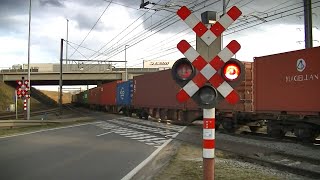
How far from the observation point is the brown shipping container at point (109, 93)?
5395 cm

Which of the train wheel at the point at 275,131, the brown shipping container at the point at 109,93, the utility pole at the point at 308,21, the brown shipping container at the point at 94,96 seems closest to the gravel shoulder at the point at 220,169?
the train wheel at the point at 275,131

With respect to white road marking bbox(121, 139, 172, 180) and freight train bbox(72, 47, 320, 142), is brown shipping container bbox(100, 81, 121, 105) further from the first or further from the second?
white road marking bbox(121, 139, 172, 180)

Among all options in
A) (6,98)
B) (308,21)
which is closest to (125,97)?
(308,21)

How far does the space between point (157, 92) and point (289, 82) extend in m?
17.2

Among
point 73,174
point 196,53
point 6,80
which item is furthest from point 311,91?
point 6,80

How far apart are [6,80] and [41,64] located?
39.8 ft

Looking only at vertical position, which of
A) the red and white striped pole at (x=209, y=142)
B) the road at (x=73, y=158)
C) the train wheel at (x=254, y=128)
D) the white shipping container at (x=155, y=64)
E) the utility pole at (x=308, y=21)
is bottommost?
the road at (x=73, y=158)

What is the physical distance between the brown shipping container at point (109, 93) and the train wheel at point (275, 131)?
34.1 meters

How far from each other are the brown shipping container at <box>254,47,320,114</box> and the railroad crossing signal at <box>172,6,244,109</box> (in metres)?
11.7

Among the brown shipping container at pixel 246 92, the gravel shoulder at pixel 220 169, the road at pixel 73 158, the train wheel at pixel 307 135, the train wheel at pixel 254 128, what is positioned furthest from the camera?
the train wheel at pixel 254 128

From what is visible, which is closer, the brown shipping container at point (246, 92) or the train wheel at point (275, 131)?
the train wheel at point (275, 131)

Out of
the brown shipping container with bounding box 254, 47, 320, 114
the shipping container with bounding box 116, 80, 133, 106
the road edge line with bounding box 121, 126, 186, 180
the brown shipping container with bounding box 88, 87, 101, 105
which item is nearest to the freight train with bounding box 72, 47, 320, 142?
the brown shipping container with bounding box 254, 47, 320, 114

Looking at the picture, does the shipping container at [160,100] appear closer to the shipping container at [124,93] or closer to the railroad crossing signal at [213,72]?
the shipping container at [124,93]

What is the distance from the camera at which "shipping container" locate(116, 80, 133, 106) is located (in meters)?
44.7
